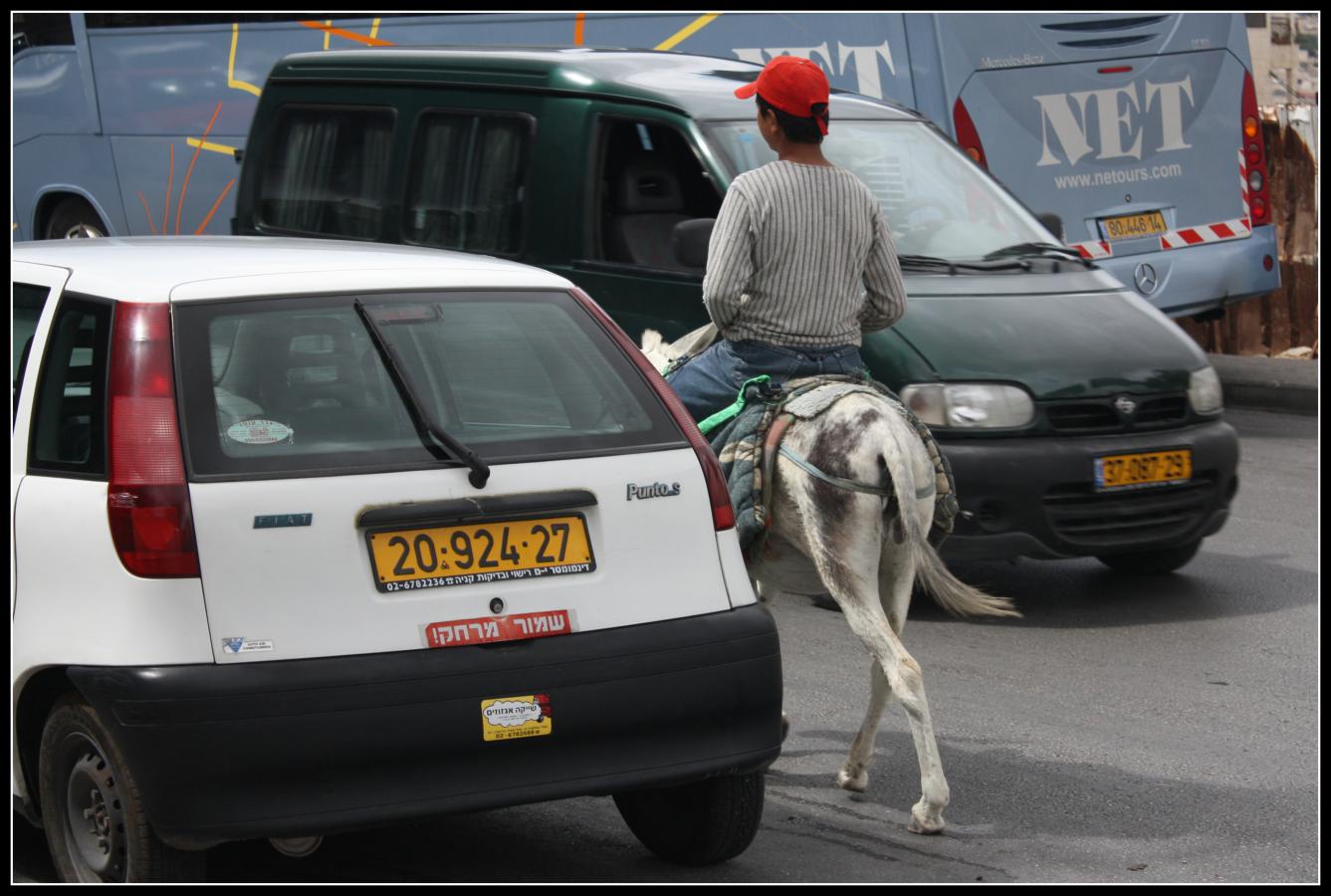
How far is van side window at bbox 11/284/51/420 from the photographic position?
15.1 ft

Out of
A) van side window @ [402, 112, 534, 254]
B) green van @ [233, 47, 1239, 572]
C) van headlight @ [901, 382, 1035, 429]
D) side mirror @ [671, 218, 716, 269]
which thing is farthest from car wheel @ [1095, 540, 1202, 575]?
van side window @ [402, 112, 534, 254]

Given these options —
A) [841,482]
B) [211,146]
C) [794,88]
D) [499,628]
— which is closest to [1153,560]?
[841,482]

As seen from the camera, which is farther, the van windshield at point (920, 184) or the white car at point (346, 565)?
the van windshield at point (920, 184)

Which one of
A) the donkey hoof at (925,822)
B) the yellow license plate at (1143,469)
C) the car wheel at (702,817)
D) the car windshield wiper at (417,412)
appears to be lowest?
the donkey hoof at (925,822)

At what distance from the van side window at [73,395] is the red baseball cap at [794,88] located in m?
2.16

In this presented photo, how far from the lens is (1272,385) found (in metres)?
14.0

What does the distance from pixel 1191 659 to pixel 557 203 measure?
3639 mm

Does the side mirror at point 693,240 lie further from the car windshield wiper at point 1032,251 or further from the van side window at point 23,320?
the van side window at point 23,320

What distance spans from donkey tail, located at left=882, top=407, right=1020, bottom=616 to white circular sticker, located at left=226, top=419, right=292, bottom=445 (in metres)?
1.79

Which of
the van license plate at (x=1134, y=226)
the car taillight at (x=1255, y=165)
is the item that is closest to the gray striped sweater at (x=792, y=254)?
the van license plate at (x=1134, y=226)

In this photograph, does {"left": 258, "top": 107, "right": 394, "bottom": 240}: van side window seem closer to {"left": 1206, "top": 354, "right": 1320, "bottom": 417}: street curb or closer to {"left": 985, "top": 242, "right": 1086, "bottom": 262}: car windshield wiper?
{"left": 985, "top": 242, "right": 1086, "bottom": 262}: car windshield wiper

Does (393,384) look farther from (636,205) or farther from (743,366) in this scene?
(636,205)

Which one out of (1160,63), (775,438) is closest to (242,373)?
(775,438)

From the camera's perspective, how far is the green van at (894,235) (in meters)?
7.79
